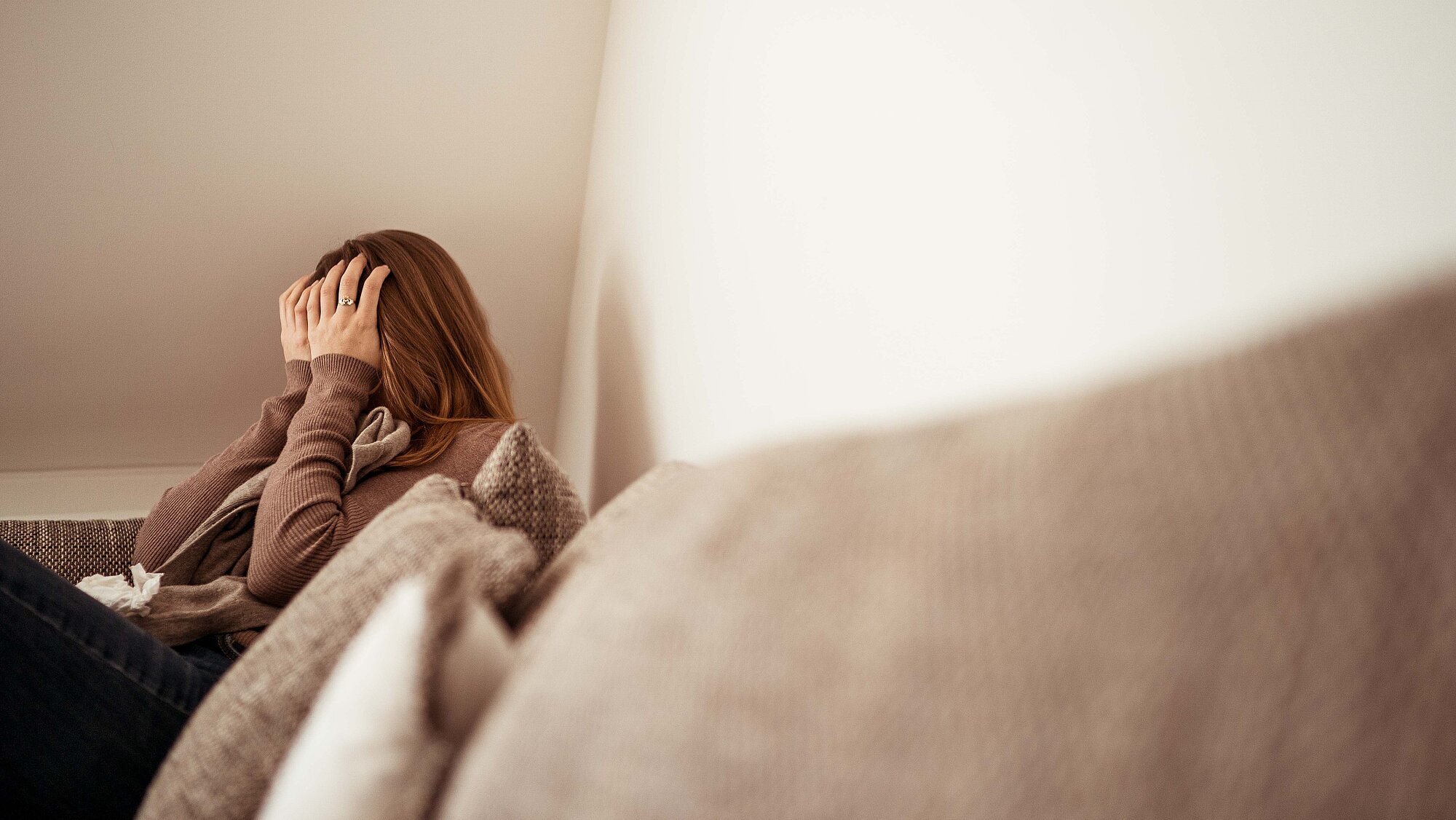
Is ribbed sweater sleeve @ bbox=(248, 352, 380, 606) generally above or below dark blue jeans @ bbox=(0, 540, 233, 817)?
below

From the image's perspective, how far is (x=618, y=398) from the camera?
167 centimetres

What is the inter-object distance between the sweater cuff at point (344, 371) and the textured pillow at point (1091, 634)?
129 cm

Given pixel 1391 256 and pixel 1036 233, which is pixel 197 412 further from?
pixel 1391 256

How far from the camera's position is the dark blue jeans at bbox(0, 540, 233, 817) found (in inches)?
28.2

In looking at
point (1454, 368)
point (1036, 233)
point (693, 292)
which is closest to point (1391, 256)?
point (1454, 368)

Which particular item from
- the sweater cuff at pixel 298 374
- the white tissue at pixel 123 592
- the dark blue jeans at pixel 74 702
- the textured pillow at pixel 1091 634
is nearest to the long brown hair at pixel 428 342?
the sweater cuff at pixel 298 374

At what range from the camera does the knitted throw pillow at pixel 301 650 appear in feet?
1.94

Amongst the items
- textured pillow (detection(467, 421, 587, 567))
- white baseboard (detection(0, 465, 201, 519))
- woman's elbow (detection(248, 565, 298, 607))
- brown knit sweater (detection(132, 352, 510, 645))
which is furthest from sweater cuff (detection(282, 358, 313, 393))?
textured pillow (detection(467, 421, 587, 567))

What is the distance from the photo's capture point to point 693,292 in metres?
1.28

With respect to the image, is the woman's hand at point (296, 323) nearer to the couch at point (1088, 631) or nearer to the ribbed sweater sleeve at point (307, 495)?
the ribbed sweater sleeve at point (307, 495)

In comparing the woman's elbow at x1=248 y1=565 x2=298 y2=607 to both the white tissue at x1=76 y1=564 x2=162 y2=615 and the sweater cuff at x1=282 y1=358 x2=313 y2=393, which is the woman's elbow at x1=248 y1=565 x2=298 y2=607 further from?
the sweater cuff at x1=282 y1=358 x2=313 y2=393

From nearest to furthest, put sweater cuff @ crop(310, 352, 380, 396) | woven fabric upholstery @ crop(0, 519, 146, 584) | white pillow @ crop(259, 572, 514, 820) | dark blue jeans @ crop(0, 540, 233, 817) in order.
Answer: white pillow @ crop(259, 572, 514, 820), dark blue jeans @ crop(0, 540, 233, 817), woven fabric upholstery @ crop(0, 519, 146, 584), sweater cuff @ crop(310, 352, 380, 396)

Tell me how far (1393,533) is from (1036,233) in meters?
0.38

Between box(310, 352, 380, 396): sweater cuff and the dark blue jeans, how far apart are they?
2.30 ft
